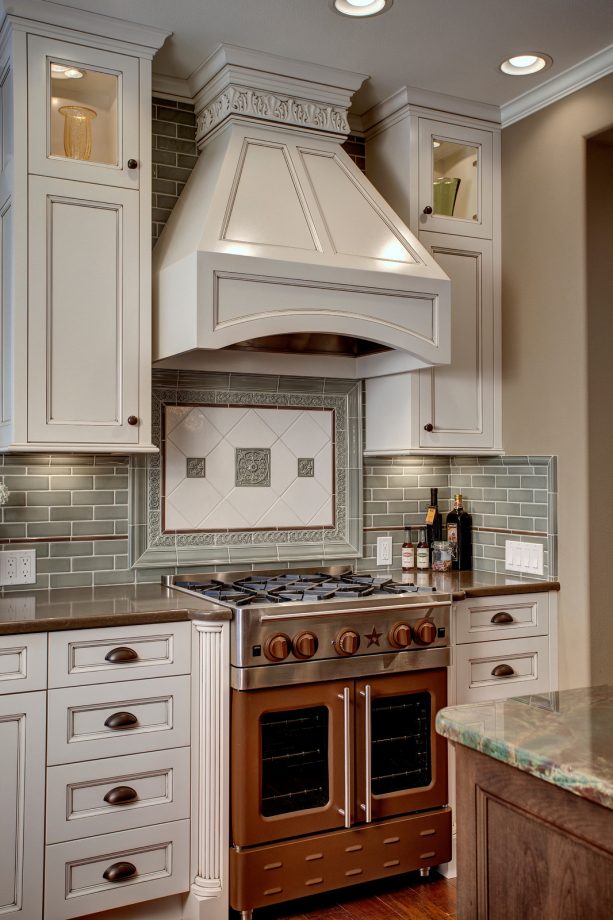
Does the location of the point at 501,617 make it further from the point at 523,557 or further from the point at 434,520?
the point at 434,520

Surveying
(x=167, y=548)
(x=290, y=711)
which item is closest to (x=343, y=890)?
(x=290, y=711)

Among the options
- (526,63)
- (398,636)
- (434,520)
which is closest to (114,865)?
(398,636)

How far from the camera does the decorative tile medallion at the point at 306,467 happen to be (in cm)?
Answer: 353

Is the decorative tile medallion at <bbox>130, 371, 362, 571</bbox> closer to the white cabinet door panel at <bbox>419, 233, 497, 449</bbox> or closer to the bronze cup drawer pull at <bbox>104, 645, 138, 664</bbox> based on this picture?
the white cabinet door panel at <bbox>419, 233, 497, 449</bbox>

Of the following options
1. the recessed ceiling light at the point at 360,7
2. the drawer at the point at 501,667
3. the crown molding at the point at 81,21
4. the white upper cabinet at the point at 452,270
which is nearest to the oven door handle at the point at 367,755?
the drawer at the point at 501,667

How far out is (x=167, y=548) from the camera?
3227 millimetres

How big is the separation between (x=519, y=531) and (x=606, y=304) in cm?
96

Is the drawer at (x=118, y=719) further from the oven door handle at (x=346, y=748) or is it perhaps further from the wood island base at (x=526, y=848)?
the wood island base at (x=526, y=848)

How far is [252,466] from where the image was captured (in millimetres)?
3416

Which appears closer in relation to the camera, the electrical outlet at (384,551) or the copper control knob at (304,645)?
the copper control knob at (304,645)

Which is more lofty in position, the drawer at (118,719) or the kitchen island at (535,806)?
the kitchen island at (535,806)

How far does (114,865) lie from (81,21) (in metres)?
2.66

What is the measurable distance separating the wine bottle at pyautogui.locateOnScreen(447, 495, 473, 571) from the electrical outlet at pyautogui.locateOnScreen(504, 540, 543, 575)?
0.20 m

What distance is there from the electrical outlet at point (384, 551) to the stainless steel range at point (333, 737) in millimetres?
632
